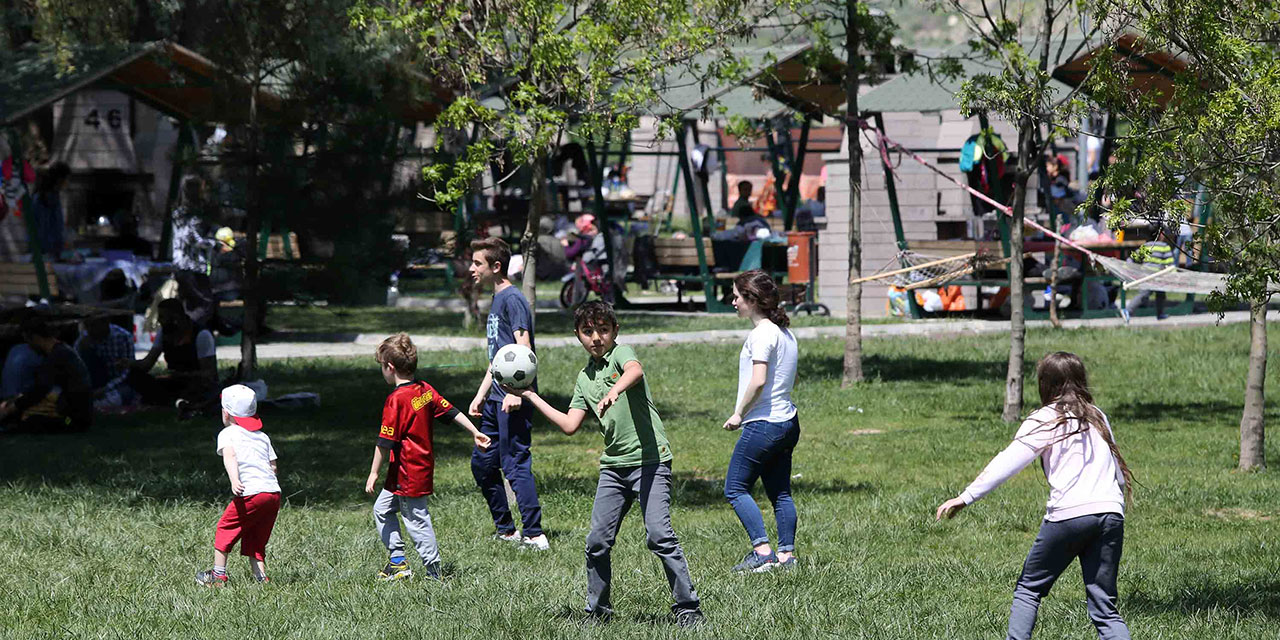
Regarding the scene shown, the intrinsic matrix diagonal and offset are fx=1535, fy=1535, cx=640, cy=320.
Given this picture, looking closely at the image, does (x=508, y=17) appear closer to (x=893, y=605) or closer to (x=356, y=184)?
(x=356, y=184)

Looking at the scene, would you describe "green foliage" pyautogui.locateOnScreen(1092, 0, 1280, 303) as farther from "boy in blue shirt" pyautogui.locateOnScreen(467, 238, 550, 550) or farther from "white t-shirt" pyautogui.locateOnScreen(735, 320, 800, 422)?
"boy in blue shirt" pyautogui.locateOnScreen(467, 238, 550, 550)

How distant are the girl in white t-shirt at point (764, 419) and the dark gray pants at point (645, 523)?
1.03 metres

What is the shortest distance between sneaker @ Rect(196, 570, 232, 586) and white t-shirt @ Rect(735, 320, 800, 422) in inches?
104

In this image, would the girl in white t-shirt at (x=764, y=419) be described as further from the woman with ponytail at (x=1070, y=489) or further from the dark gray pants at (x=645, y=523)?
the woman with ponytail at (x=1070, y=489)

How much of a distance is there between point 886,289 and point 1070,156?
2268cm

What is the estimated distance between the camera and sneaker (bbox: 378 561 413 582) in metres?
7.44

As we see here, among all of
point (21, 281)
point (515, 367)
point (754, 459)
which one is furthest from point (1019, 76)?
point (21, 281)

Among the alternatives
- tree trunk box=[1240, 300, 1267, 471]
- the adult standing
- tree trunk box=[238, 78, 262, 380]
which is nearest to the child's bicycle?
the adult standing

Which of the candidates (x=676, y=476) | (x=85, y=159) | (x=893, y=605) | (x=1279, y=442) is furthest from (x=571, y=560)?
(x=85, y=159)

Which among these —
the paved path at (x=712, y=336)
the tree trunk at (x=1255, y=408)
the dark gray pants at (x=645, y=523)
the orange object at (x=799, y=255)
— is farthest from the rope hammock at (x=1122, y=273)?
the dark gray pants at (x=645, y=523)

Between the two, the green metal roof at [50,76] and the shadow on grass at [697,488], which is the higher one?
the green metal roof at [50,76]

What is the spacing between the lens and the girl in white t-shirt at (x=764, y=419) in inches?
294

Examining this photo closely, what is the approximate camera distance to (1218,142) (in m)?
6.10

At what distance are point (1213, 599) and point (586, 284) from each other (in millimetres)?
18517
